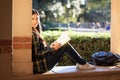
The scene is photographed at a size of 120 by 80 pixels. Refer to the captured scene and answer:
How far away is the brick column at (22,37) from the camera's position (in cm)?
406

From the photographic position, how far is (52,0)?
12.6 metres

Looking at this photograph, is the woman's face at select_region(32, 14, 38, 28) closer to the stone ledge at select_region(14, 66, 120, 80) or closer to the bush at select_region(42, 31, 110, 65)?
the stone ledge at select_region(14, 66, 120, 80)

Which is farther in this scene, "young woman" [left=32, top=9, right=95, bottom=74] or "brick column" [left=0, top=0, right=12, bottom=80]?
"young woman" [left=32, top=9, right=95, bottom=74]

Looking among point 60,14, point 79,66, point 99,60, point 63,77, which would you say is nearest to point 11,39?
point 63,77

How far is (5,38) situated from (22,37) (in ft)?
1.41

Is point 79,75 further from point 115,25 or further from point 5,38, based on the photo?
point 115,25

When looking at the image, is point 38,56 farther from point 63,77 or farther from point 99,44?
point 99,44

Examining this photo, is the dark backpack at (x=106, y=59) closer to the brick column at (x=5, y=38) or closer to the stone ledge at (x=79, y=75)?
the stone ledge at (x=79, y=75)

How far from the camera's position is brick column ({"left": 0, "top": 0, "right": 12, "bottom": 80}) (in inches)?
145

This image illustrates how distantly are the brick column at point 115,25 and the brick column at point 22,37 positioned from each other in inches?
73.3

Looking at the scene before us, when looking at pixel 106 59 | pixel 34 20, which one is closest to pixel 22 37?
pixel 34 20

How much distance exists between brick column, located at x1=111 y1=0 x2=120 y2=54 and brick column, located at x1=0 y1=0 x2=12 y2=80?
90.2 inches

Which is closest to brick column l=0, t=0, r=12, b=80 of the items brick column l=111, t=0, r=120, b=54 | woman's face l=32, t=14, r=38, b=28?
woman's face l=32, t=14, r=38, b=28

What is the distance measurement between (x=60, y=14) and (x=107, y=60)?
9.52m
